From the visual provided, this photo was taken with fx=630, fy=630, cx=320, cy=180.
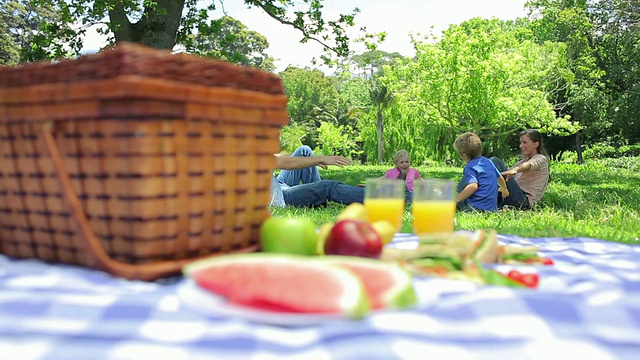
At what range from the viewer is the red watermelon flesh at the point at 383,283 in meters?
1.27

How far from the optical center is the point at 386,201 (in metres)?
2.13

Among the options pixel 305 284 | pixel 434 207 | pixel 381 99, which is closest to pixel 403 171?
pixel 434 207

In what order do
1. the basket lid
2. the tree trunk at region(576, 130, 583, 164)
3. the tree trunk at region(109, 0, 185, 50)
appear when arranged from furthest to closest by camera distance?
the tree trunk at region(576, 130, 583, 164)
the tree trunk at region(109, 0, 185, 50)
the basket lid

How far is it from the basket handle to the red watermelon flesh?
0.41 meters

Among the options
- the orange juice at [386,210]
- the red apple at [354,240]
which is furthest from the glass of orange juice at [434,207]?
the red apple at [354,240]

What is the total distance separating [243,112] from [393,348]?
0.87 meters

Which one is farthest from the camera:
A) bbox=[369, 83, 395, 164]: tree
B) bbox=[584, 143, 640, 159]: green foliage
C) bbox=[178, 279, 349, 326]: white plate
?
bbox=[369, 83, 395, 164]: tree

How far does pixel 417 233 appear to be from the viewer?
7.60 feet

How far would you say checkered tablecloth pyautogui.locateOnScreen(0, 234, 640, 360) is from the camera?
106 centimetres

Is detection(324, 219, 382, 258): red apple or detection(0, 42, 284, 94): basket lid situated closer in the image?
detection(0, 42, 284, 94): basket lid

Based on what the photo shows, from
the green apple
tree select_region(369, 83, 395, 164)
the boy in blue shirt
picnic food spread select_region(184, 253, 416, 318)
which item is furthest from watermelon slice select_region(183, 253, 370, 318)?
tree select_region(369, 83, 395, 164)

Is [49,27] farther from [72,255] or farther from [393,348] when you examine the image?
[393,348]

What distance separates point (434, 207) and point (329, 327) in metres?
1.16

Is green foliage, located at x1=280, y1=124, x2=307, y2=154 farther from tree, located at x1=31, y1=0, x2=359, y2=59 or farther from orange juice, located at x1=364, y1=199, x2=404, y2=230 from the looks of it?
orange juice, located at x1=364, y1=199, x2=404, y2=230
